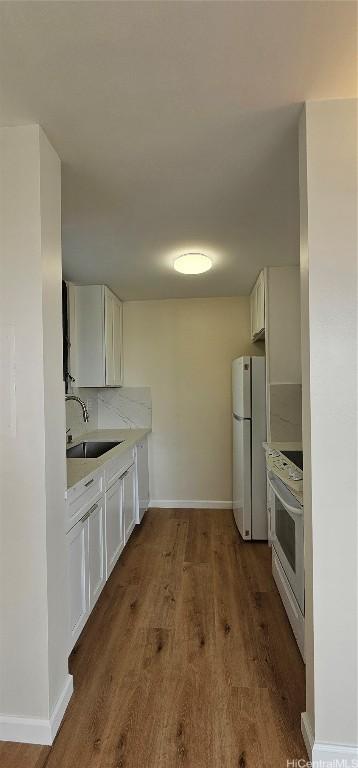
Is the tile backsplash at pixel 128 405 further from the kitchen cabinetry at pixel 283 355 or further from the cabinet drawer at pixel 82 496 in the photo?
the cabinet drawer at pixel 82 496

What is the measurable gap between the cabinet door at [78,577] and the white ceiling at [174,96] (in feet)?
5.53

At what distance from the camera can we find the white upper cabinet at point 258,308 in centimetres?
318

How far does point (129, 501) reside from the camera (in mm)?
3219

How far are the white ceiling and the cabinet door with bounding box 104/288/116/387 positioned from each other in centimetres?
125

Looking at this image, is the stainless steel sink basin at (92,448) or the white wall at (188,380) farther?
the white wall at (188,380)

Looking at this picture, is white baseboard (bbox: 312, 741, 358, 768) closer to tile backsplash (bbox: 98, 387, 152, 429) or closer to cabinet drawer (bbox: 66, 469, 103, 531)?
cabinet drawer (bbox: 66, 469, 103, 531)

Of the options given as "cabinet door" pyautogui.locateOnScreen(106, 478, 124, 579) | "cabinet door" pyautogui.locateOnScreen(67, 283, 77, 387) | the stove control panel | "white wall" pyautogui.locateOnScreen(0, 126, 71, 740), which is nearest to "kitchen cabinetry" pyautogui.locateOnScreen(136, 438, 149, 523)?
"cabinet door" pyautogui.locateOnScreen(106, 478, 124, 579)

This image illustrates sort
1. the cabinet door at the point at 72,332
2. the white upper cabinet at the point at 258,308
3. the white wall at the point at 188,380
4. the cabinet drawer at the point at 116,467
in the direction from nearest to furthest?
1. the cabinet drawer at the point at 116,467
2. the white upper cabinet at the point at 258,308
3. the cabinet door at the point at 72,332
4. the white wall at the point at 188,380

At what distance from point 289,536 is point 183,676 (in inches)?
33.2

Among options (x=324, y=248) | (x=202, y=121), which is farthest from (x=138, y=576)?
(x=202, y=121)

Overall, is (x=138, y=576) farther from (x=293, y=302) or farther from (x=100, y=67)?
(x=100, y=67)

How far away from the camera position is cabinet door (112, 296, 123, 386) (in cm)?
380

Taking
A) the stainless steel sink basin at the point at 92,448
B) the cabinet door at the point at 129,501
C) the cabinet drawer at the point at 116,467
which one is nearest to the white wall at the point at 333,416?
A: the cabinet drawer at the point at 116,467

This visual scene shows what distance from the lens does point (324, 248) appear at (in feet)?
4.33
